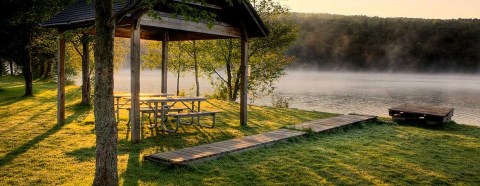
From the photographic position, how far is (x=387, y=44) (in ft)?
327

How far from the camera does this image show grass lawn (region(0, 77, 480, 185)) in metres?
5.97

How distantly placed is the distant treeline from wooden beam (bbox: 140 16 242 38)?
86.9 meters

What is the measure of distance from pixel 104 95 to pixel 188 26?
5.11m

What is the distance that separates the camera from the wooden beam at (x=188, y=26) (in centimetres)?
891

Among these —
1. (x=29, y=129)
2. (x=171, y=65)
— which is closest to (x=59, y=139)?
(x=29, y=129)

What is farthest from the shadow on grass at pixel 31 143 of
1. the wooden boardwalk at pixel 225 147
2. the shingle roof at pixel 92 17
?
the shingle roof at pixel 92 17

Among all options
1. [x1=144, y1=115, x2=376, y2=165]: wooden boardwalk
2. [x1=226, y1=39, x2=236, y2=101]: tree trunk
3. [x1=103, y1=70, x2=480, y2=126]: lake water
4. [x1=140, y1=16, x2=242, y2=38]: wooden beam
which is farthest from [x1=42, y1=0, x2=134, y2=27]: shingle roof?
[x1=103, y1=70, x2=480, y2=126]: lake water

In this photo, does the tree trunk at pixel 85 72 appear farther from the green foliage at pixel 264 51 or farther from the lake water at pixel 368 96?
the lake water at pixel 368 96

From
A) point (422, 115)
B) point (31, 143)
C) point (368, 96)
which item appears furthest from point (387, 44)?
point (31, 143)

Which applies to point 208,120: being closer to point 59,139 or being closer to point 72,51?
point 59,139

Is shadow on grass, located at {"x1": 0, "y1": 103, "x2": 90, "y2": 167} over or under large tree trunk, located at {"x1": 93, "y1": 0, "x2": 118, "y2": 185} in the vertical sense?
under

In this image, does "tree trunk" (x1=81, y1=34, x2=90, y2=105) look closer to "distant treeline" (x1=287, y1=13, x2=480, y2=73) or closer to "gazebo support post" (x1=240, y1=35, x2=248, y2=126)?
"gazebo support post" (x1=240, y1=35, x2=248, y2=126)

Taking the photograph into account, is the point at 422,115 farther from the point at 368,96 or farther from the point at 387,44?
the point at 387,44

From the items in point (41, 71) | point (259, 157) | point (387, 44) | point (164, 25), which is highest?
point (387, 44)
